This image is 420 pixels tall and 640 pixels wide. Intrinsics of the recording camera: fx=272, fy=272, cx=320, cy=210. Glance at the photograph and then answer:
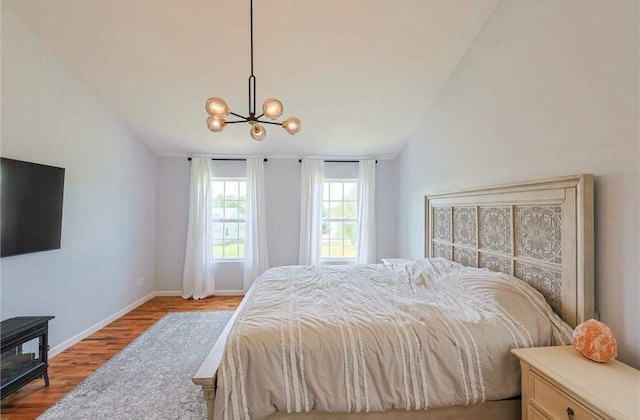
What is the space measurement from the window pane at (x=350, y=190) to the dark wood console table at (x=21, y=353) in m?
3.92

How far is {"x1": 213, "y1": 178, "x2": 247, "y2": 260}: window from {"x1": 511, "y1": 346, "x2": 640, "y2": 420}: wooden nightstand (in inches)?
160

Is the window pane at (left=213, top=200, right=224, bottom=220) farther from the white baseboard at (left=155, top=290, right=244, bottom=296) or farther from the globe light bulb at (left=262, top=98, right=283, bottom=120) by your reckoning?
the globe light bulb at (left=262, top=98, right=283, bottom=120)

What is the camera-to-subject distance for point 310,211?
453cm

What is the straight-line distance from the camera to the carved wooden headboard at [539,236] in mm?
1522

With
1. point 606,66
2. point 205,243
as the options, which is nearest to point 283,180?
point 205,243

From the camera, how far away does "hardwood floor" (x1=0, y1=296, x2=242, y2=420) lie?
1.97m

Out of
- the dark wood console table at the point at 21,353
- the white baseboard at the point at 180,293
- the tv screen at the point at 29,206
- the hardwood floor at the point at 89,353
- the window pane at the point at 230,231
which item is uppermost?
the tv screen at the point at 29,206

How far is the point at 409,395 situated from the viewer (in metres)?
1.43

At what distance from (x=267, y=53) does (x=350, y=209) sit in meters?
2.82

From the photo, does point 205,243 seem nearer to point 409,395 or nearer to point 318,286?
point 318,286

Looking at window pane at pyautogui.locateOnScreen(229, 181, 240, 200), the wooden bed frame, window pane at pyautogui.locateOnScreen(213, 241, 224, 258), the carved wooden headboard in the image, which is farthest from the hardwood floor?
the carved wooden headboard

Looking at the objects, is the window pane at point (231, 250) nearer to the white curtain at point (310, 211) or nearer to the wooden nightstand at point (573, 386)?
the white curtain at point (310, 211)

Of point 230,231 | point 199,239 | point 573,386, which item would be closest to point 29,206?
point 199,239

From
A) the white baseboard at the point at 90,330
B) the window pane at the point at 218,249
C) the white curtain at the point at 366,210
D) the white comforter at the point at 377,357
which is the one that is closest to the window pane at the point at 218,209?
the window pane at the point at 218,249
